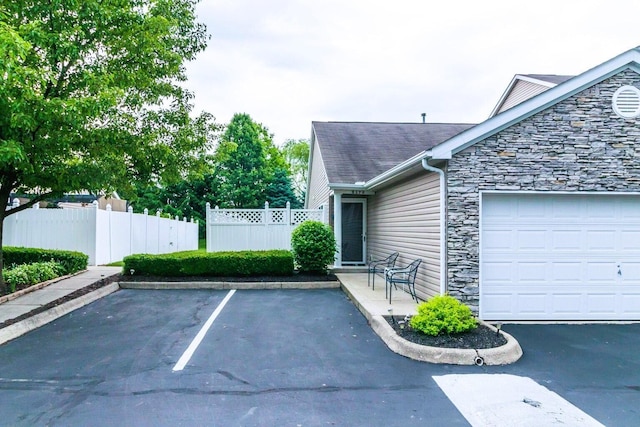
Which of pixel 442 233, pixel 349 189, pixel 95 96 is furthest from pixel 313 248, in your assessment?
pixel 95 96

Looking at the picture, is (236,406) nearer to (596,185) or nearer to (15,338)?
(15,338)

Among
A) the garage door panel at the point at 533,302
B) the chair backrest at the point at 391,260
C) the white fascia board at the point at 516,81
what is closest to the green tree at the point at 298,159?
the white fascia board at the point at 516,81

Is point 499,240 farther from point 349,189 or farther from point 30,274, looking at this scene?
point 30,274

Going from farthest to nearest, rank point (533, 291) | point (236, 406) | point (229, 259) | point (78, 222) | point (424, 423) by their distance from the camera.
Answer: point (78, 222)
point (229, 259)
point (533, 291)
point (236, 406)
point (424, 423)

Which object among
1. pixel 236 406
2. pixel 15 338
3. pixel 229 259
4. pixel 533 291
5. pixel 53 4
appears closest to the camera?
pixel 236 406

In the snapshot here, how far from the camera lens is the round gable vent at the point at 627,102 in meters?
7.05

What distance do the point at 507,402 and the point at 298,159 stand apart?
4239cm

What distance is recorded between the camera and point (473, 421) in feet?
11.9

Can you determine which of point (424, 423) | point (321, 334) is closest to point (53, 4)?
point (321, 334)

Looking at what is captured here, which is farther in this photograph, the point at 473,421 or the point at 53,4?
the point at 53,4

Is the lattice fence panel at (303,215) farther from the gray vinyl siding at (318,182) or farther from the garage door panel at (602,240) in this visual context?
the garage door panel at (602,240)

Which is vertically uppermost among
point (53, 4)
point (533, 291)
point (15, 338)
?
point (53, 4)

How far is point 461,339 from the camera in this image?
5.52 meters

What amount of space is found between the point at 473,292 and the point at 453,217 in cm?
127
